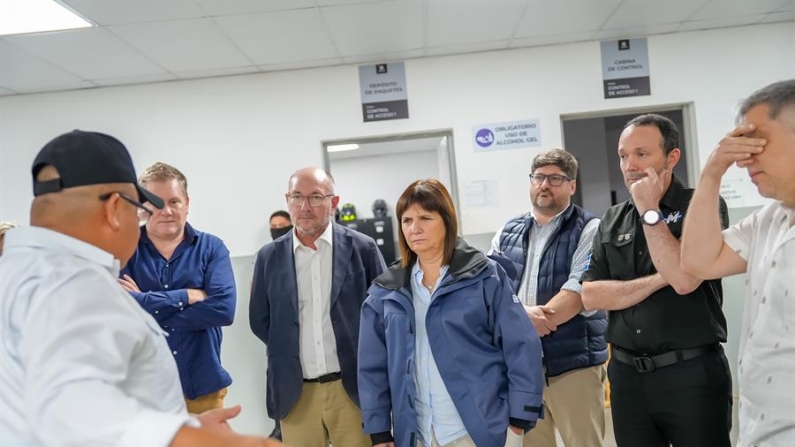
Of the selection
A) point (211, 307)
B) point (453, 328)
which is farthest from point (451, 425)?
point (211, 307)

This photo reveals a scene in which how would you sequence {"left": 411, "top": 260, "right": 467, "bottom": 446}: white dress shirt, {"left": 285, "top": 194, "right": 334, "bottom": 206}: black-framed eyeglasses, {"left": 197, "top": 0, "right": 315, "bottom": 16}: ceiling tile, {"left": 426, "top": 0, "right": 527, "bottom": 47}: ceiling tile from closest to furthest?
{"left": 411, "top": 260, "right": 467, "bottom": 446}: white dress shirt, {"left": 285, "top": 194, "right": 334, "bottom": 206}: black-framed eyeglasses, {"left": 197, "top": 0, "right": 315, "bottom": 16}: ceiling tile, {"left": 426, "top": 0, "right": 527, "bottom": 47}: ceiling tile

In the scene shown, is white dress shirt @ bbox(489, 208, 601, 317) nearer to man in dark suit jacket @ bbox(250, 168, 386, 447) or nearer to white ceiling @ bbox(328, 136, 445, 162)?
man in dark suit jacket @ bbox(250, 168, 386, 447)

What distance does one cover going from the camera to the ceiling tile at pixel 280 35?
3.36 metres

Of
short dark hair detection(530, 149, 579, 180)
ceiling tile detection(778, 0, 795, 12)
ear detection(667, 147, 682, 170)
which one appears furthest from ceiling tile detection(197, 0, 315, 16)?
ceiling tile detection(778, 0, 795, 12)

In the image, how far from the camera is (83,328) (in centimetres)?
80

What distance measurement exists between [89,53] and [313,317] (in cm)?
271

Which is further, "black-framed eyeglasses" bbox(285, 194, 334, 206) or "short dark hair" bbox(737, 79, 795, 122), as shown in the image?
"black-framed eyeglasses" bbox(285, 194, 334, 206)

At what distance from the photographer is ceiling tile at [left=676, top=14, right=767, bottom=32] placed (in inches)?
162

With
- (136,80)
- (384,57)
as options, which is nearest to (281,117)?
(384,57)

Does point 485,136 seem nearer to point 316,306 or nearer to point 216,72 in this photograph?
point 216,72

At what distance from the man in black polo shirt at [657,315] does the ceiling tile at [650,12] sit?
2.12 metres

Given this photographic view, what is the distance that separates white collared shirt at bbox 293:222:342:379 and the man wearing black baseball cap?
1298 millimetres

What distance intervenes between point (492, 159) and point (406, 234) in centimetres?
250

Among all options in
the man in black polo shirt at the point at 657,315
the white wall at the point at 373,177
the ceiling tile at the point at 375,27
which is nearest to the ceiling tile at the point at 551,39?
the ceiling tile at the point at 375,27
